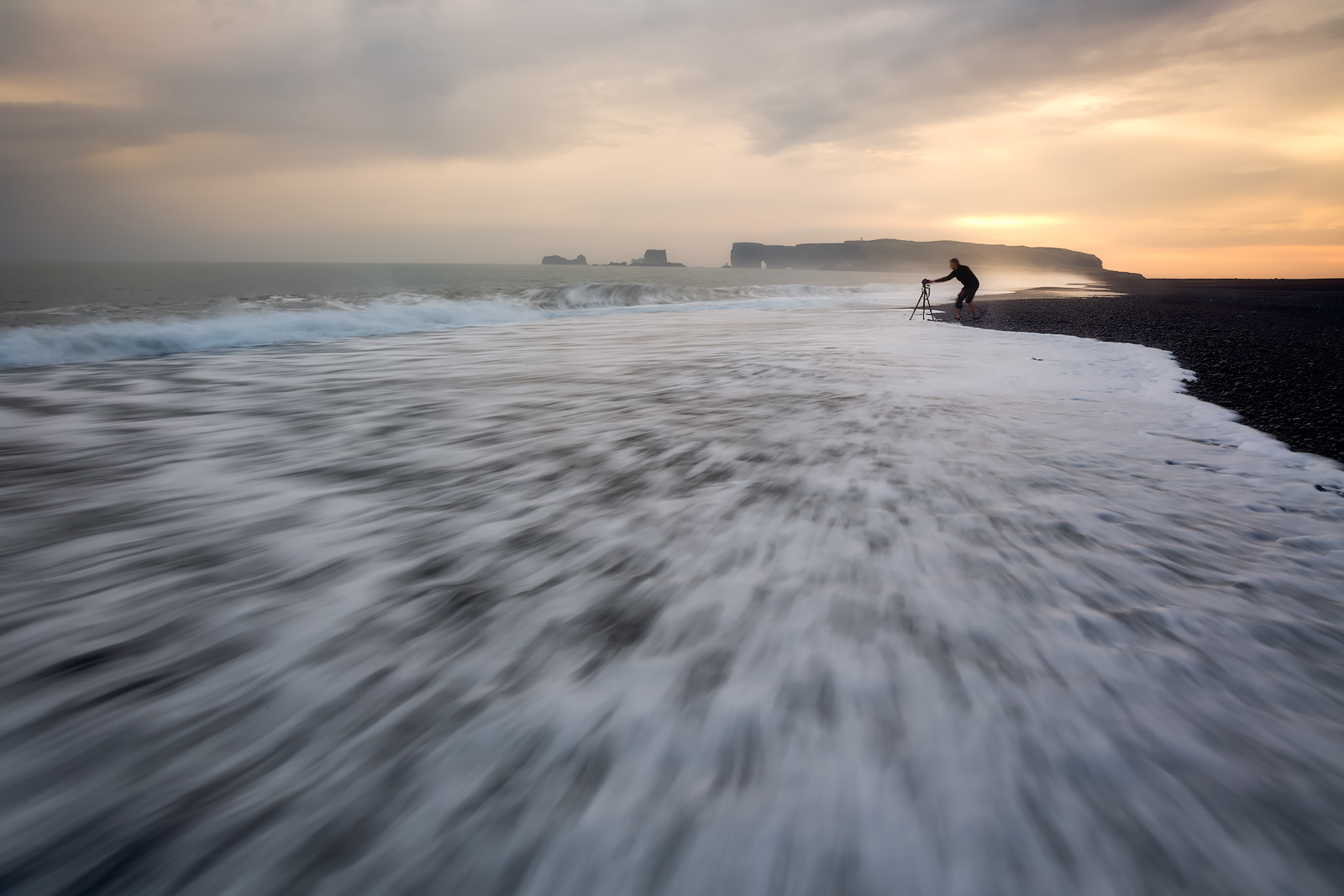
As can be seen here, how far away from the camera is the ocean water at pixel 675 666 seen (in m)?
1.08

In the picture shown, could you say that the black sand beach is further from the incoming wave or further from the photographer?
the incoming wave

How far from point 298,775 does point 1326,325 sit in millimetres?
16970

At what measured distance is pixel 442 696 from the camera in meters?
1.50

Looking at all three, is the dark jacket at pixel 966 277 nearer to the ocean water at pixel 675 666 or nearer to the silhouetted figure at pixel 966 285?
the silhouetted figure at pixel 966 285

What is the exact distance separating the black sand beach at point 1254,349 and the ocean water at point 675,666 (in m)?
0.68

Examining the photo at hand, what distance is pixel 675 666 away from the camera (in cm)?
161

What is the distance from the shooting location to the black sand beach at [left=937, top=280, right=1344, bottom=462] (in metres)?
4.11

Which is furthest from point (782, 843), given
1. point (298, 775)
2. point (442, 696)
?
point (298, 775)

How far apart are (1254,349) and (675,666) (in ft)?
32.9

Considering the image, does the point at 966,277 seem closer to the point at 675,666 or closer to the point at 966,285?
the point at 966,285

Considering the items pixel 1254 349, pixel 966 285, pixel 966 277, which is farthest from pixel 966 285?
pixel 1254 349

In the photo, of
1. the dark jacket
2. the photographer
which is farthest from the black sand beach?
the dark jacket

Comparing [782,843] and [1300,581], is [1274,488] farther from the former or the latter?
[782,843]

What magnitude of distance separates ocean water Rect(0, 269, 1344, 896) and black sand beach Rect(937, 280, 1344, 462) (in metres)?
0.68
